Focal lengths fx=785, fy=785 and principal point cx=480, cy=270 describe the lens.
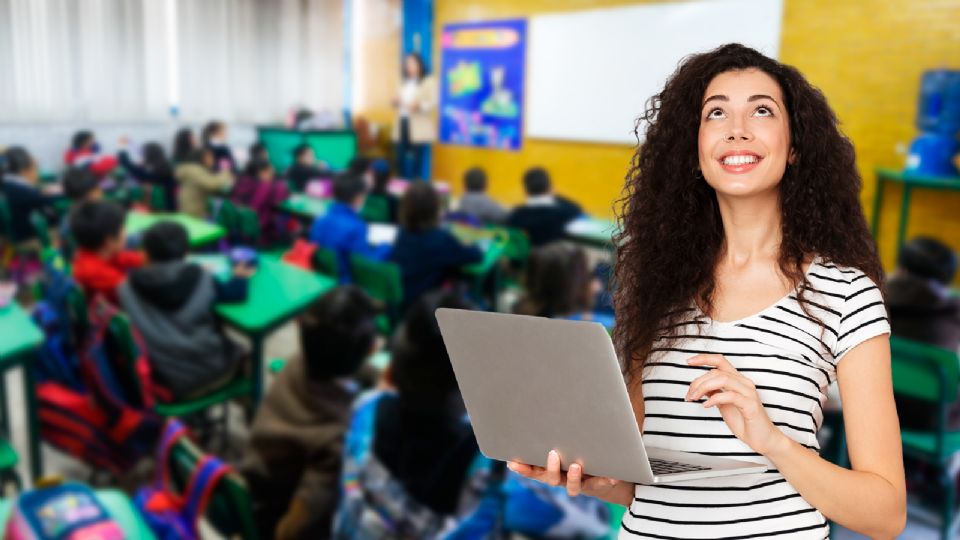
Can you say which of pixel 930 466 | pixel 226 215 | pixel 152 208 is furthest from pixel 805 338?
pixel 152 208

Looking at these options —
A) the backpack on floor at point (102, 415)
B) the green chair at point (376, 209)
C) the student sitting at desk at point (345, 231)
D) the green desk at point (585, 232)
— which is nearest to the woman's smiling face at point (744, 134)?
the backpack on floor at point (102, 415)

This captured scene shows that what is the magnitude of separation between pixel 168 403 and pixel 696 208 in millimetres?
2597

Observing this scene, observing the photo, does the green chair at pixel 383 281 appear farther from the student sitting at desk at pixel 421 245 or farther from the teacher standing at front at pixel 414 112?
the teacher standing at front at pixel 414 112

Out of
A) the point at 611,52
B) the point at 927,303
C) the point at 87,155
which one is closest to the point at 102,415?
the point at 927,303

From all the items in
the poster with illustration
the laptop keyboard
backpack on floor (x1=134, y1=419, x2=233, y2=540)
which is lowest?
backpack on floor (x1=134, y1=419, x2=233, y2=540)

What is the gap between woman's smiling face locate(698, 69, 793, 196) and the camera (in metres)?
0.86

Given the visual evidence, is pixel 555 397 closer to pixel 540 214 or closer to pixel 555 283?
pixel 555 283

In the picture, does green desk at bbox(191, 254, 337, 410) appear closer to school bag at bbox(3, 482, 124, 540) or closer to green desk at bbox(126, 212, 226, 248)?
green desk at bbox(126, 212, 226, 248)

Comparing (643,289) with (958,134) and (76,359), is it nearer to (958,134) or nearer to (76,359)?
(76,359)

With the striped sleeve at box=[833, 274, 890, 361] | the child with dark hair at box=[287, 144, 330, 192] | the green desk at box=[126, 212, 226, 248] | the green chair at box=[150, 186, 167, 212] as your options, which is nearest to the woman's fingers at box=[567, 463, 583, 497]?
the striped sleeve at box=[833, 274, 890, 361]

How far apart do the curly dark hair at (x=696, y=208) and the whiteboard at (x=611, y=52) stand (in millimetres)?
5730

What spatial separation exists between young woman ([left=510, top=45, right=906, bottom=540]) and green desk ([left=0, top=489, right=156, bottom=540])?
35.9 inches

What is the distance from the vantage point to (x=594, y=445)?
0.79m

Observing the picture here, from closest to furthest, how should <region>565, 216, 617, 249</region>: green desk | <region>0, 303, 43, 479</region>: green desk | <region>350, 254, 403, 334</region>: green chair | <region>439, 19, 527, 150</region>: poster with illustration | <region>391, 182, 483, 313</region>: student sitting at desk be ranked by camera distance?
<region>0, 303, 43, 479</region>: green desk, <region>350, 254, 403, 334</region>: green chair, <region>391, 182, 483, 313</region>: student sitting at desk, <region>565, 216, 617, 249</region>: green desk, <region>439, 19, 527, 150</region>: poster with illustration
